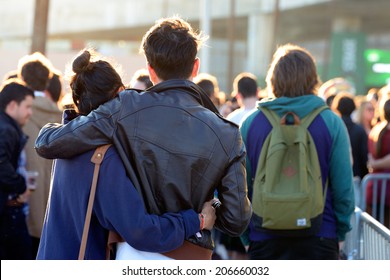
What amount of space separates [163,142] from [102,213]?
1.20ft

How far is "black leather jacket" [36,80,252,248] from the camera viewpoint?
3344 millimetres

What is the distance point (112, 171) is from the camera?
3.31 meters

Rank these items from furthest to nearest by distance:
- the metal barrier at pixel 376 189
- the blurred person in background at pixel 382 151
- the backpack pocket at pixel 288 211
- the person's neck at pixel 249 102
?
1. the blurred person in background at pixel 382 151
2. the metal barrier at pixel 376 189
3. the person's neck at pixel 249 102
4. the backpack pocket at pixel 288 211

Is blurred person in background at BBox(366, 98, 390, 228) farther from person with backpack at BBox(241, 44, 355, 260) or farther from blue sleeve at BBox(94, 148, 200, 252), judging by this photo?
blue sleeve at BBox(94, 148, 200, 252)

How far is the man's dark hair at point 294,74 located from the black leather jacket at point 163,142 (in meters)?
1.82

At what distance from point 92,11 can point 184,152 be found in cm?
4571

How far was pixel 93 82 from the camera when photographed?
352 cm

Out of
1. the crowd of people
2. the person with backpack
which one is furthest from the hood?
the crowd of people

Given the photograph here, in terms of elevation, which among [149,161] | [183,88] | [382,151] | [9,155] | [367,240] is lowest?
[382,151]

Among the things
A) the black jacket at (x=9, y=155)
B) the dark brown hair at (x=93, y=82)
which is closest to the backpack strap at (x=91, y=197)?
the dark brown hair at (x=93, y=82)

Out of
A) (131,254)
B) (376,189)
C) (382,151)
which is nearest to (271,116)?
(131,254)

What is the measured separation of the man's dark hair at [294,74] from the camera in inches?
206

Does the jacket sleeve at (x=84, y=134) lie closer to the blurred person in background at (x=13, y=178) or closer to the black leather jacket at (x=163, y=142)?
the black leather jacket at (x=163, y=142)

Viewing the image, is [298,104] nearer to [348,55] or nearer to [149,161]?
[149,161]
